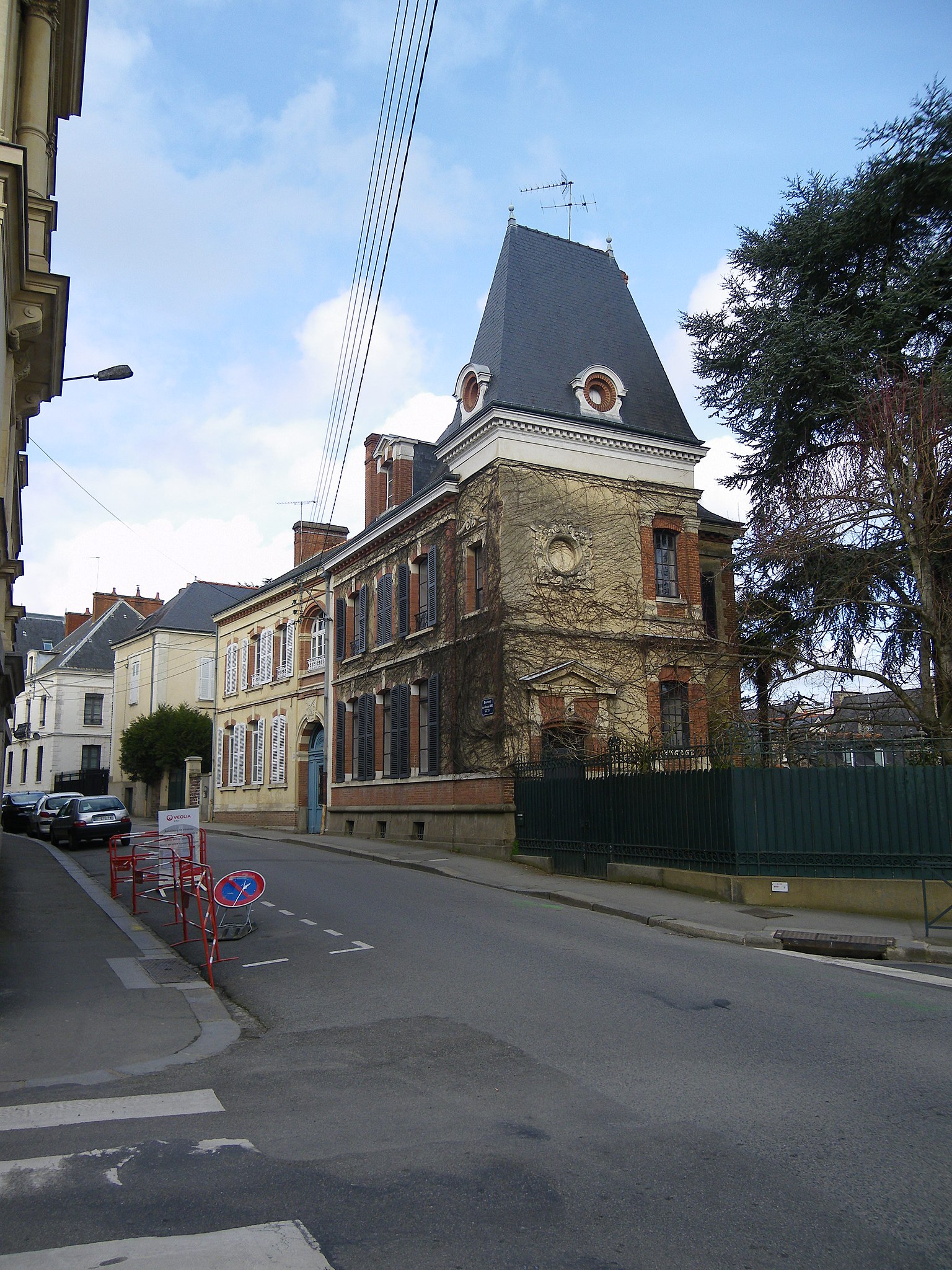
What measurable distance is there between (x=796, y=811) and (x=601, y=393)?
13.1 meters

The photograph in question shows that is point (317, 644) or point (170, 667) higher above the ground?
point (170, 667)

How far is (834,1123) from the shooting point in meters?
5.35

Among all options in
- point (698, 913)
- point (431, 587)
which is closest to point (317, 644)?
point (431, 587)

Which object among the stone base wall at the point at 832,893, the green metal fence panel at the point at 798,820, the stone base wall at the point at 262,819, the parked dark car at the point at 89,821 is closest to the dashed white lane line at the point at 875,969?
the stone base wall at the point at 832,893

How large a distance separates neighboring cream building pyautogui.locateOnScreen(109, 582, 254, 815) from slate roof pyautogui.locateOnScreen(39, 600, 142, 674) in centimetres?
545

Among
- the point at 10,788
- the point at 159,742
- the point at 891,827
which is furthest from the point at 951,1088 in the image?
the point at 10,788

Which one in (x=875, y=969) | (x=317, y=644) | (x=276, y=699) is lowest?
(x=875, y=969)

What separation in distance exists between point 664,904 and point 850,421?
10506 mm

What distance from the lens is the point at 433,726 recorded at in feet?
83.2

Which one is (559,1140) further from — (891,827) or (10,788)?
(10,788)

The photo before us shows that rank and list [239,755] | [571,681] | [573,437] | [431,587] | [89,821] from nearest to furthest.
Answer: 1. [571,681]
2. [573,437]
3. [431,587]
4. [89,821]
5. [239,755]

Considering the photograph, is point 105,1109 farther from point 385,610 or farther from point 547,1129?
point 385,610

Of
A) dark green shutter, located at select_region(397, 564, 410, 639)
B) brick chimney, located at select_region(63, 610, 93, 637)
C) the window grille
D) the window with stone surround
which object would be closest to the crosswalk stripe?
the window grille

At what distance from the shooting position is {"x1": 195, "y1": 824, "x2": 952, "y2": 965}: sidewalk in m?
11.8
